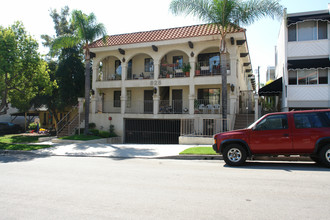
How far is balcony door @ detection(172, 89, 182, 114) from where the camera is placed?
20797 millimetres

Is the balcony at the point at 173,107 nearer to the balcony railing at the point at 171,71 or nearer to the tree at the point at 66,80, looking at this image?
the balcony railing at the point at 171,71

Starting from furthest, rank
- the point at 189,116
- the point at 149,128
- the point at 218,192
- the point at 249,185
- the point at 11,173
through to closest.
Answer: the point at 149,128, the point at 189,116, the point at 11,173, the point at 249,185, the point at 218,192

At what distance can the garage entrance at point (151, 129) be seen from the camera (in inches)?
829

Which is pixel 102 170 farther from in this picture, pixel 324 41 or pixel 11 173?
pixel 324 41

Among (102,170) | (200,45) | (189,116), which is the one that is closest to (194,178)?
(102,170)

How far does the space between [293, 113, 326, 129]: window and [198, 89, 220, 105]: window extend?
40.0 ft

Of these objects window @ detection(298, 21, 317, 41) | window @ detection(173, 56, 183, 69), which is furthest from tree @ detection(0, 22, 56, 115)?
window @ detection(298, 21, 317, 41)

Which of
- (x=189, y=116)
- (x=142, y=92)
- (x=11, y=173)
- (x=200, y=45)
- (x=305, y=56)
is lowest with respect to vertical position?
(x=11, y=173)

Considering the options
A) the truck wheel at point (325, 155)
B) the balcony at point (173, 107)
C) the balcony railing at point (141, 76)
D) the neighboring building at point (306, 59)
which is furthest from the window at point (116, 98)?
the truck wheel at point (325, 155)

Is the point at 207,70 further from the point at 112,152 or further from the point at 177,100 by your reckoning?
the point at 112,152

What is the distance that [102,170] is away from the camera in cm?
818

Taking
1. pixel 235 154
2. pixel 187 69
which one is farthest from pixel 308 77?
pixel 235 154

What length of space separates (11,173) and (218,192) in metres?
6.43

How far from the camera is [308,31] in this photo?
679 inches
